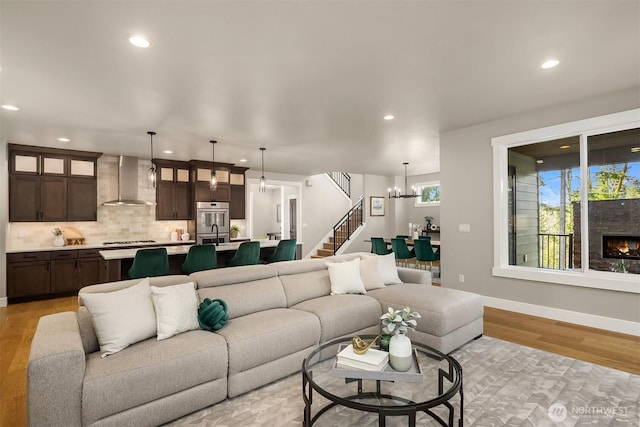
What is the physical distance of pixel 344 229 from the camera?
1037cm

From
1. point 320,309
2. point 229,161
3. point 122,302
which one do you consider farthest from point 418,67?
point 229,161

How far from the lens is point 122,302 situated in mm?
2369

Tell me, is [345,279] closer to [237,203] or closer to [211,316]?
[211,316]

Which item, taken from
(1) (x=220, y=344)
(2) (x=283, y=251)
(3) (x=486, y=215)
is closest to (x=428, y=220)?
(3) (x=486, y=215)

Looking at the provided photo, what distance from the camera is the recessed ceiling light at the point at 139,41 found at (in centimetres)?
251

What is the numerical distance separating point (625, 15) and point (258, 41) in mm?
2636

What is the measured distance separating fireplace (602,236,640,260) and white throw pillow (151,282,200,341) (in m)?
4.75

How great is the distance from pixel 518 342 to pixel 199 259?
13.3ft

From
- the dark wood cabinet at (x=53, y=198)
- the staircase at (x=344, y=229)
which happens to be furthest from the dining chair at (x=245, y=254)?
the staircase at (x=344, y=229)

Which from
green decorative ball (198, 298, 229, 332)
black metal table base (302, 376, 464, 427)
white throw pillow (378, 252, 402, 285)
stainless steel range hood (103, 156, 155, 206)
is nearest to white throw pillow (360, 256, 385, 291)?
white throw pillow (378, 252, 402, 285)

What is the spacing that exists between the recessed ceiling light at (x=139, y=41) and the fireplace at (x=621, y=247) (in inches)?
210

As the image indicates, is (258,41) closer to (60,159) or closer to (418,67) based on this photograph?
(418,67)

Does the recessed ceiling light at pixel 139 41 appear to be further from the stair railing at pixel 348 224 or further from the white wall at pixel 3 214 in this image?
the stair railing at pixel 348 224

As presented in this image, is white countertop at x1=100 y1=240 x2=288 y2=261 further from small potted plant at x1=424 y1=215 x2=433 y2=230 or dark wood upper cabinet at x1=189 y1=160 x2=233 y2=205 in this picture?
small potted plant at x1=424 y1=215 x2=433 y2=230
